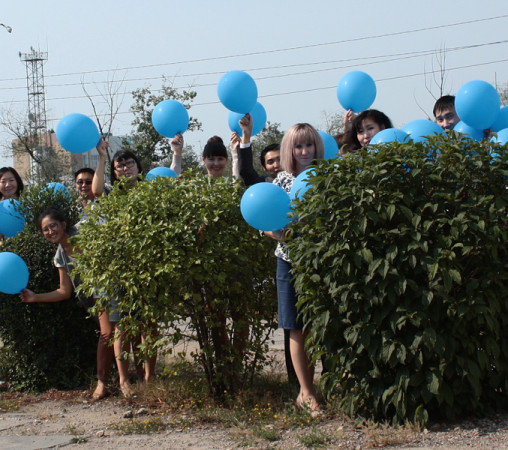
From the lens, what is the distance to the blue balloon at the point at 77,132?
6.61 meters

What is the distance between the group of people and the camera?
4.90 m

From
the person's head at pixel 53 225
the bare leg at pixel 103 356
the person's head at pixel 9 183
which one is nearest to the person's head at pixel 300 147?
Answer: the bare leg at pixel 103 356

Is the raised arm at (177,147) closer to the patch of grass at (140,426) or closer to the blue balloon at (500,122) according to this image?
the patch of grass at (140,426)

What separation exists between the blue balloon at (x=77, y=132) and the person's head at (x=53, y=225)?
2.57 ft

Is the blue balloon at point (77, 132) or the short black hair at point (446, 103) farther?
the blue balloon at point (77, 132)

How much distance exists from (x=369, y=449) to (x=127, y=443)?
5.38ft

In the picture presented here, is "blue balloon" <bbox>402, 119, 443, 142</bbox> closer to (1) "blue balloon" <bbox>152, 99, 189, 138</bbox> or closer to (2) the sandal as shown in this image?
(2) the sandal

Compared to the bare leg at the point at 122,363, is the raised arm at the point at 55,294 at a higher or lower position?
higher

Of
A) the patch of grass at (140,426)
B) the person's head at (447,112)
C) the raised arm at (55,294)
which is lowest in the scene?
the patch of grass at (140,426)

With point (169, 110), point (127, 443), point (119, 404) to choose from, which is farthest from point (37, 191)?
point (127, 443)

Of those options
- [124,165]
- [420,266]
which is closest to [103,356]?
[124,165]

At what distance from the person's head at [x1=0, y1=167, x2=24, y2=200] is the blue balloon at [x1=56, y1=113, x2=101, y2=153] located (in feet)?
3.92

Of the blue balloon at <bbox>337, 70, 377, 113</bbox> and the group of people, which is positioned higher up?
the blue balloon at <bbox>337, 70, 377, 113</bbox>

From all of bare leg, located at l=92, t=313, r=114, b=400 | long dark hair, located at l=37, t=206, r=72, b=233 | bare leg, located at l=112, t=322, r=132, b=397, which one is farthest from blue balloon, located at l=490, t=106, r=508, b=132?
long dark hair, located at l=37, t=206, r=72, b=233
